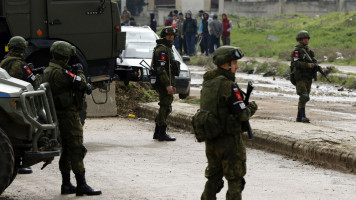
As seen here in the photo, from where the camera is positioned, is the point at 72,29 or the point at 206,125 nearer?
the point at 206,125

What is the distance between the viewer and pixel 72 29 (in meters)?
13.3

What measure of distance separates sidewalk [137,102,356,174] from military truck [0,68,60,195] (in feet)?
12.8

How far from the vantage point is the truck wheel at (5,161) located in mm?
7824

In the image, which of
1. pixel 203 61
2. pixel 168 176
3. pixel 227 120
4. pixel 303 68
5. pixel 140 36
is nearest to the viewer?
pixel 227 120

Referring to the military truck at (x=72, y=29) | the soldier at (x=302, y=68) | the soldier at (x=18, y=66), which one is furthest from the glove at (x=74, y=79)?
the soldier at (x=302, y=68)

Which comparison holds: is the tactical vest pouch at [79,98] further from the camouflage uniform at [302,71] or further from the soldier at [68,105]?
the camouflage uniform at [302,71]

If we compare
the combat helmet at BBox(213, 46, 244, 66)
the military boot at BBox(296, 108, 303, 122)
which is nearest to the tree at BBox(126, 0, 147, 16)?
the military boot at BBox(296, 108, 303, 122)

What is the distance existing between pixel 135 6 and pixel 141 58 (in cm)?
4436

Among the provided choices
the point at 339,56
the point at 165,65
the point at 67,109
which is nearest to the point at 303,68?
the point at 165,65

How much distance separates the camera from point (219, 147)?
7188 mm

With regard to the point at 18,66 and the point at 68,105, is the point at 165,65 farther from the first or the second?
the point at 68,105

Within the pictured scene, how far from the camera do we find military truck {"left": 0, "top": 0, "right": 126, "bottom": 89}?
506 inches

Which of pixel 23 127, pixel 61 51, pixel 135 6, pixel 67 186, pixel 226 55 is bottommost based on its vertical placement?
pixel 135 6

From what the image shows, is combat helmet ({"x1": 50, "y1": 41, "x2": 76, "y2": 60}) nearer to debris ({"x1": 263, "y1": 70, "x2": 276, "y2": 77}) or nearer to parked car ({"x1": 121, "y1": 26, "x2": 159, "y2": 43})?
parked car ({"x1": 121, "y1": 26, "x2": 159, "y2": 43})
